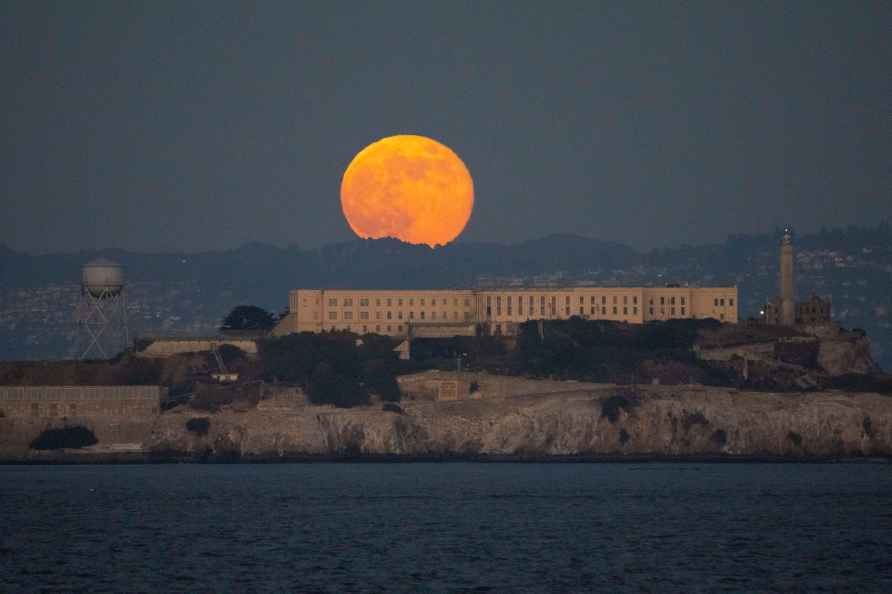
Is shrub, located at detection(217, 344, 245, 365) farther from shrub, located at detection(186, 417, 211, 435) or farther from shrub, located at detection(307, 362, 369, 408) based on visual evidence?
shrub, located at detection(186, 417, 211, 435)

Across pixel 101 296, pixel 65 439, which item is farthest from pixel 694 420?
pixel 101 296

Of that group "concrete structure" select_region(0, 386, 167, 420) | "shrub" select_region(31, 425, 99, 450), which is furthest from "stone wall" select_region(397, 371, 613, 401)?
"shrub" select_region(31, 425, 99, 450)

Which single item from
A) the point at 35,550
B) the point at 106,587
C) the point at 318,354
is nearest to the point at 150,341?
the point at 318,354

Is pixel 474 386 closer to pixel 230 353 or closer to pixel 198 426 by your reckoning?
pixel 198 426

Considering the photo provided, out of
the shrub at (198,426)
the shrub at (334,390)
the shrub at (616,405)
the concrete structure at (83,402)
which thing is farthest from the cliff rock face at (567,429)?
the shrub at (334,390)

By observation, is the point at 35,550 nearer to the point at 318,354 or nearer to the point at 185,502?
the point at 185,502

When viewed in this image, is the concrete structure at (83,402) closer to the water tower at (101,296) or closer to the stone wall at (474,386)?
the water tower at (101,296)

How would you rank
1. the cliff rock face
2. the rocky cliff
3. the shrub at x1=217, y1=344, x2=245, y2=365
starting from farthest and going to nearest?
the shrub at x1=217, y1=344, x2=245, y2=365 < the cliff rock face < the rocky cliff
